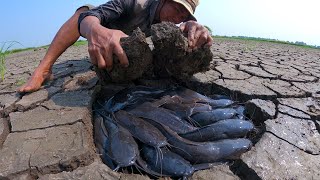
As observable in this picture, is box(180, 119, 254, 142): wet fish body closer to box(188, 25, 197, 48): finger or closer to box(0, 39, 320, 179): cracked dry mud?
box(0, 39, 320, 179): cracked dry mud

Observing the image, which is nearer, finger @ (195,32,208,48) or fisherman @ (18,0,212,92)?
fisherman @ (18,0,212,92)

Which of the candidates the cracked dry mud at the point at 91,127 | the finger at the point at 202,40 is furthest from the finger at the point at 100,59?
the finger at the point at 202,40

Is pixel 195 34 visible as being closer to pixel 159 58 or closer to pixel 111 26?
pixel 159 58

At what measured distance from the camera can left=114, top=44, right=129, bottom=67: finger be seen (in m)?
2.46

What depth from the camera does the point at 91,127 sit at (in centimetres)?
241

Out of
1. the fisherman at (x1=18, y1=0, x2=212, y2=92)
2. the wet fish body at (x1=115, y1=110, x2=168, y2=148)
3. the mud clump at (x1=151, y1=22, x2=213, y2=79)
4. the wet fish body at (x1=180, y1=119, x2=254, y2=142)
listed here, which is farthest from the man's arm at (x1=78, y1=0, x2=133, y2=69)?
the wet fish body at (x1=180, y1=119, x2=254, y2=142)

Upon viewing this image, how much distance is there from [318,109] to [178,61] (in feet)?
4.33

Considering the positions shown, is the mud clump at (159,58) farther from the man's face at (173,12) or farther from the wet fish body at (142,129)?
the man's face at (173,12)

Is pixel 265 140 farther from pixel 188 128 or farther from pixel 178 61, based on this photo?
pixel 178 61

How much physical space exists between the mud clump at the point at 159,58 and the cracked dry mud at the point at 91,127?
236mm

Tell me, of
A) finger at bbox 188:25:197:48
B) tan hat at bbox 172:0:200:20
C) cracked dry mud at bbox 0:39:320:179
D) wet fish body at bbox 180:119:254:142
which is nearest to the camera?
cracked dry mud at bbox 0:39:320:179

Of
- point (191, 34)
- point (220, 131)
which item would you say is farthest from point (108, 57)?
point (220, 131)

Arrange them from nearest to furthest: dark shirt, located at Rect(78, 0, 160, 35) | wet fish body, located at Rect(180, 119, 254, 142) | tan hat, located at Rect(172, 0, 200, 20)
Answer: wet fish body, located at Rect(180, 119, 254, 142)
dark shirt, located at Rect(78, 0, 160, 35)
tan hat, located at Rect(172, 0, 200, 20)

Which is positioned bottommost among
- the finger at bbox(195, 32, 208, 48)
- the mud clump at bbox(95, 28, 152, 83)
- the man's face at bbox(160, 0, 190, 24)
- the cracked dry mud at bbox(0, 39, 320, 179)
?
the cracked dry mud at bbox(0, 39, 320, 179)
